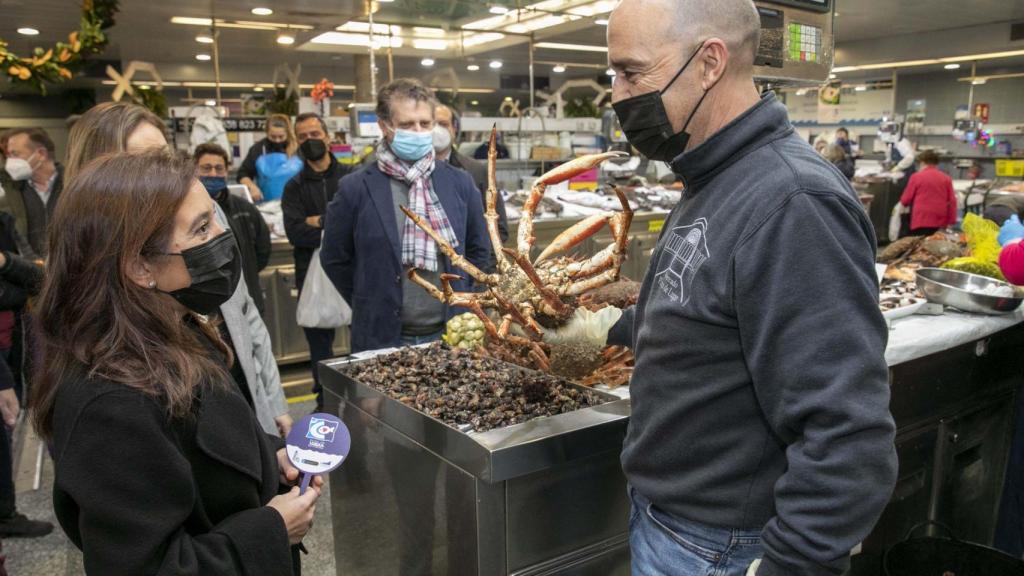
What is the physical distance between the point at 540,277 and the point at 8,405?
220 cm

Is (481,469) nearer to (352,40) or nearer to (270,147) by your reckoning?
(270,147)

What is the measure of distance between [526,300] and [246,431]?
0.99 metres

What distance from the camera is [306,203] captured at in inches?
188

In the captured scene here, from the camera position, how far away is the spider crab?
2.15 meters

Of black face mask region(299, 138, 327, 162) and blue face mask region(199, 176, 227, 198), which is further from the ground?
black face mask region(299, 138, 327, 162)

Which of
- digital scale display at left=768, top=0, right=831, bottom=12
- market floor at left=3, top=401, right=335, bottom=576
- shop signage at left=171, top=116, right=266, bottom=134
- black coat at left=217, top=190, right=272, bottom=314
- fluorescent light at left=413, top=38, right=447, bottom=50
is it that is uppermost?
fluorescent light at left=413, top=38, right=447, bottom=50

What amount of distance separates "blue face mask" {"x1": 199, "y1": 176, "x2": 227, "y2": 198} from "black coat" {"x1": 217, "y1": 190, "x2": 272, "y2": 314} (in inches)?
3.0

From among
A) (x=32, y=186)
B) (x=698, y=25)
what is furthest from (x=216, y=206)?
(x=32, y=186)

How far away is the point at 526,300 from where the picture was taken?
221 cm

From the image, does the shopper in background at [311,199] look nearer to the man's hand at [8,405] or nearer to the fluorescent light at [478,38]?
the man's hand at [8,405]

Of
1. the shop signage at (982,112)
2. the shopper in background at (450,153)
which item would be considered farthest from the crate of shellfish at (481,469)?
the shop signage at (982,112)

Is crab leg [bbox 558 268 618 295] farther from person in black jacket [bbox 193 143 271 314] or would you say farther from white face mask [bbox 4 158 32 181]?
white face mask [bbox 4 158 32 181]

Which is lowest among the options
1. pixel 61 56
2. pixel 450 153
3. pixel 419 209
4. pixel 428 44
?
pixel 419 209

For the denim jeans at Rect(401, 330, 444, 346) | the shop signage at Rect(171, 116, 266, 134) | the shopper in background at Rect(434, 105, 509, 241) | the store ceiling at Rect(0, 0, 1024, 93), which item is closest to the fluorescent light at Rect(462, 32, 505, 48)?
the store ceiling at Rect(0, 0, 1024, 93)
